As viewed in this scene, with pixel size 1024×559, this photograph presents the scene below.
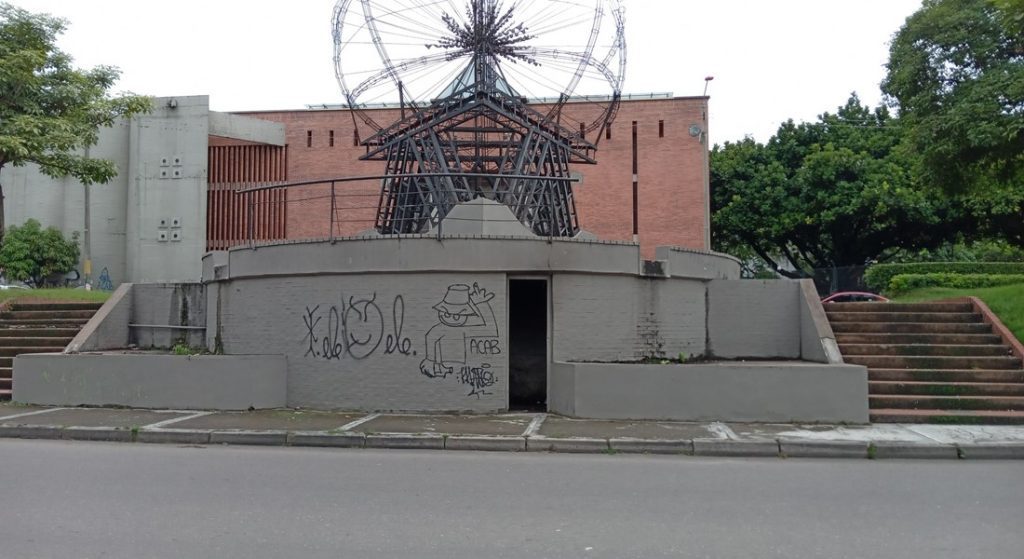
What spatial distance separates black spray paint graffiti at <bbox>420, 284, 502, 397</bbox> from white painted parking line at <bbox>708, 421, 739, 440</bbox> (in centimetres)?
335

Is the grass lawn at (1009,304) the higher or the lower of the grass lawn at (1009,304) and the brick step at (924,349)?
the higher

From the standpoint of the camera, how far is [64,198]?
31.9 m

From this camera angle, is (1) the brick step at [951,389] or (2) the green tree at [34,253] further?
(2) the green tree at [34,253]

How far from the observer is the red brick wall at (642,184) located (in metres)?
30.3

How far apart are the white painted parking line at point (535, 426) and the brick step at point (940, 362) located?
5.50 meters

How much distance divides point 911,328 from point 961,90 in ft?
19.1

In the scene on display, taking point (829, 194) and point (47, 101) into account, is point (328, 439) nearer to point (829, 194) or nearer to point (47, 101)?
point (47, 101)

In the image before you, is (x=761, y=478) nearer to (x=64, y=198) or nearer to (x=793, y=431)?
(x=793, y=431)

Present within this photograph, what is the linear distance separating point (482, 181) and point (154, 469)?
12.2 m

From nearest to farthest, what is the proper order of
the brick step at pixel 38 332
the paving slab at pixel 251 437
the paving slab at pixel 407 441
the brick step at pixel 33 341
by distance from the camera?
the paving slab at pixel 407 441 → the paving slab at pixel 251 437 → the brick step at pixel 33 341 → the brick step at pixel 38 332

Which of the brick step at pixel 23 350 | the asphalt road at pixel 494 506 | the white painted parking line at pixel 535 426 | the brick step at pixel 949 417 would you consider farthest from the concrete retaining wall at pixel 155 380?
the brick step at pixel 949 417

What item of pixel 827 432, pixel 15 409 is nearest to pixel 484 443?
pixel 827 432

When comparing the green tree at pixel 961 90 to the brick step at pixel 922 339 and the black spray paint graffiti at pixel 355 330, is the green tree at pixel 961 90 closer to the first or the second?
the brick step at pixel 922 339

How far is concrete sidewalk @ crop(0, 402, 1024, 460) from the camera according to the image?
953 centimetres
